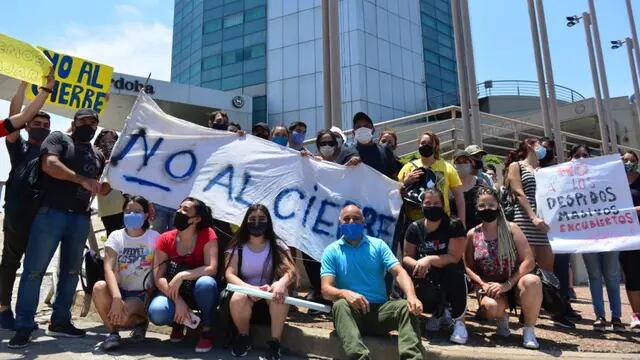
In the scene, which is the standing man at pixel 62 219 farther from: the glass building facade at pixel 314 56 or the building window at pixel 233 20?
the building window at pixel 233 20

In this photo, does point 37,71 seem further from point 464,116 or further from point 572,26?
point 572,26

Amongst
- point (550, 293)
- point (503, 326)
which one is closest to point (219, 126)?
point (503, 326)

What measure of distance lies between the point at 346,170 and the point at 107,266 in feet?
8.16

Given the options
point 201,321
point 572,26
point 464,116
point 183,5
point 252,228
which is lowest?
point 201,321

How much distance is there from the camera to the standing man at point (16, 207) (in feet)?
14.7

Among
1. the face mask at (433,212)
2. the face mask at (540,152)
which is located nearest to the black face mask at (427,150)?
the face mask at (433,212)

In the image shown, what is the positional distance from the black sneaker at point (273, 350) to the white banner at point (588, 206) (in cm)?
294

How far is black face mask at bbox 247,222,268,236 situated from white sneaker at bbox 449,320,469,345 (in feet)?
5.84

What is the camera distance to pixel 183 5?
41.1 m

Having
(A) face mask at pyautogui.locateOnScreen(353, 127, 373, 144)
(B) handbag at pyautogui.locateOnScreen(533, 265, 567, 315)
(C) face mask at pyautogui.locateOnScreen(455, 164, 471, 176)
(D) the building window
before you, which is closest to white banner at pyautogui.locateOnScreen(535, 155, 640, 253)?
(B) handbag at pyautogui.locateOnScreen(533, 265, 567, 315)

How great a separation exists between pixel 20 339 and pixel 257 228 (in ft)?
6.70

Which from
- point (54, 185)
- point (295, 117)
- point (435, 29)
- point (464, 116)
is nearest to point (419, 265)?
point (54, 185)

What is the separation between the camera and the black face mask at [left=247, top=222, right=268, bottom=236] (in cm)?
431

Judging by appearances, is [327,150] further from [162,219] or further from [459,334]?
[459,334]
